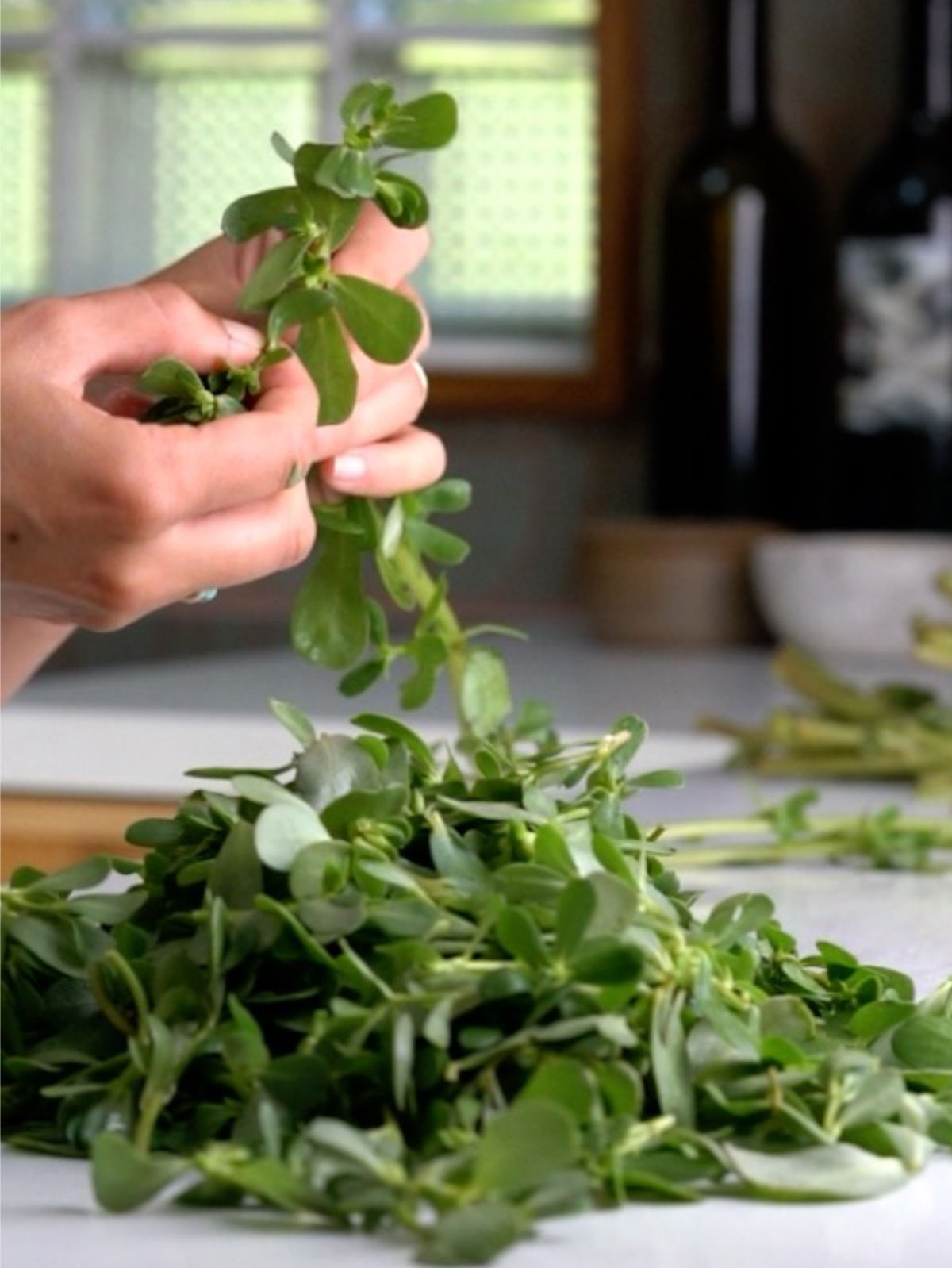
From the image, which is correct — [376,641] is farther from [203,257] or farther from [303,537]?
[203,257]

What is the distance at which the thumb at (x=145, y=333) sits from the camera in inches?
28.4

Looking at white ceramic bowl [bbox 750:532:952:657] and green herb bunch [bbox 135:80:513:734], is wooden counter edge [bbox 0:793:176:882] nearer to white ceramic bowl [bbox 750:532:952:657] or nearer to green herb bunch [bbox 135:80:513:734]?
green herb bunch [bbox 135:80:513:734]

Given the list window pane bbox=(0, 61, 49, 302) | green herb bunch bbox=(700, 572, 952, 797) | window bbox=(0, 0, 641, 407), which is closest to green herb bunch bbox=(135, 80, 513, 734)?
green herb bunch bbox=(700, 572, 952, 797)

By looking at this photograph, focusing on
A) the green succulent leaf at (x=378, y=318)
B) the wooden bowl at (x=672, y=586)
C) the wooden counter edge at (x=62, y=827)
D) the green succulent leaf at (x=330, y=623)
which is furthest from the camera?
the wooden bowl at (x=672, y=586)

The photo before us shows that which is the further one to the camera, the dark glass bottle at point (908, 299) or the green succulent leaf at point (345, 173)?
the dark glass bottle at point (908, 299)

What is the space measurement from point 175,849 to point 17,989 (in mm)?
50

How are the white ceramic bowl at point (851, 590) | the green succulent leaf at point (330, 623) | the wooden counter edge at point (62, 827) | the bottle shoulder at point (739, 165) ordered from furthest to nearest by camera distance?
the bottle shoulder at point (739, 165) < the white ceramic bowl at point (851, 590) < the wooden counter edge at point (62, 827) < the green succulent leaf at point (330, 623)

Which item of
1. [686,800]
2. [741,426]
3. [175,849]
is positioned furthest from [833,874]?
[741,426]

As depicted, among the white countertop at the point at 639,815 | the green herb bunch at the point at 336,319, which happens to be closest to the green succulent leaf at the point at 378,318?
the green herb bunch at the point at 336,319

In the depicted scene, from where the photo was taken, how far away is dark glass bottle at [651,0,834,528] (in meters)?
2.39

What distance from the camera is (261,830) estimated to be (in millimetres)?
514

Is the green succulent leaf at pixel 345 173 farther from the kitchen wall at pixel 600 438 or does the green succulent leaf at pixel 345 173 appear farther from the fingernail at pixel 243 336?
the kitchen wall at pixel 600 438

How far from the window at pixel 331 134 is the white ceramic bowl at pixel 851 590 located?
527mm

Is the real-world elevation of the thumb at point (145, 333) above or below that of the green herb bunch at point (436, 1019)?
above
